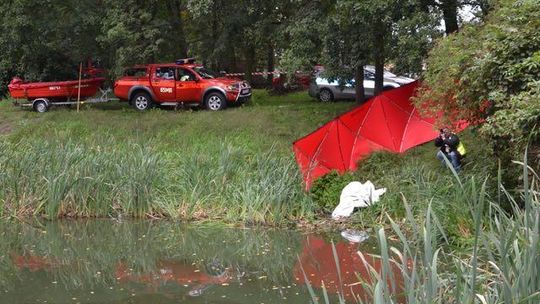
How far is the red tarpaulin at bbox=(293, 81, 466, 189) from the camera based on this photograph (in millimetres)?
11891

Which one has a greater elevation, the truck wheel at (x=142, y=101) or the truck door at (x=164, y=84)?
the truck door at (x=164, y=84)

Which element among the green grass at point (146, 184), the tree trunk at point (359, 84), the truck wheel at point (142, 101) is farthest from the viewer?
the truck wheel at point (142, 101)

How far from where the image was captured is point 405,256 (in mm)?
3152

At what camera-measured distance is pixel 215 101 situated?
63.4 feet

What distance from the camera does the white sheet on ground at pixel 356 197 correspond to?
10289 mm

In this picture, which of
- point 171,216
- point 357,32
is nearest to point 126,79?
point 357,32

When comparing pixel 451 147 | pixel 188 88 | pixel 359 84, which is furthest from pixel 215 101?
pixel 451 147

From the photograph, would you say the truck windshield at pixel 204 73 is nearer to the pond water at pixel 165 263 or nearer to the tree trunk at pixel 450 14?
the tree trunk at pixel 450 14

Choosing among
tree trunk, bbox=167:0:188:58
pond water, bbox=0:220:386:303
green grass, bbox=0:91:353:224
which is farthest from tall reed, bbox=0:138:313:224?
tree trunk, bbox=167:0:188:58

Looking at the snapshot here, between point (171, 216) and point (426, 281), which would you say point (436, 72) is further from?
point (426, 281)

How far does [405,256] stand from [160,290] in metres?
4.55

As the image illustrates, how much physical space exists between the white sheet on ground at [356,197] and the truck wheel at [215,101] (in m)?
8.99

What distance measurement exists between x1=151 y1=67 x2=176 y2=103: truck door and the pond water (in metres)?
9.15

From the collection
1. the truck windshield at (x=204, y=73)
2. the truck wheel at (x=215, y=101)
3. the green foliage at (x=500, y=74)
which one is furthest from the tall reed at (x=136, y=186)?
the truck windshield at (x=204, y=73)
